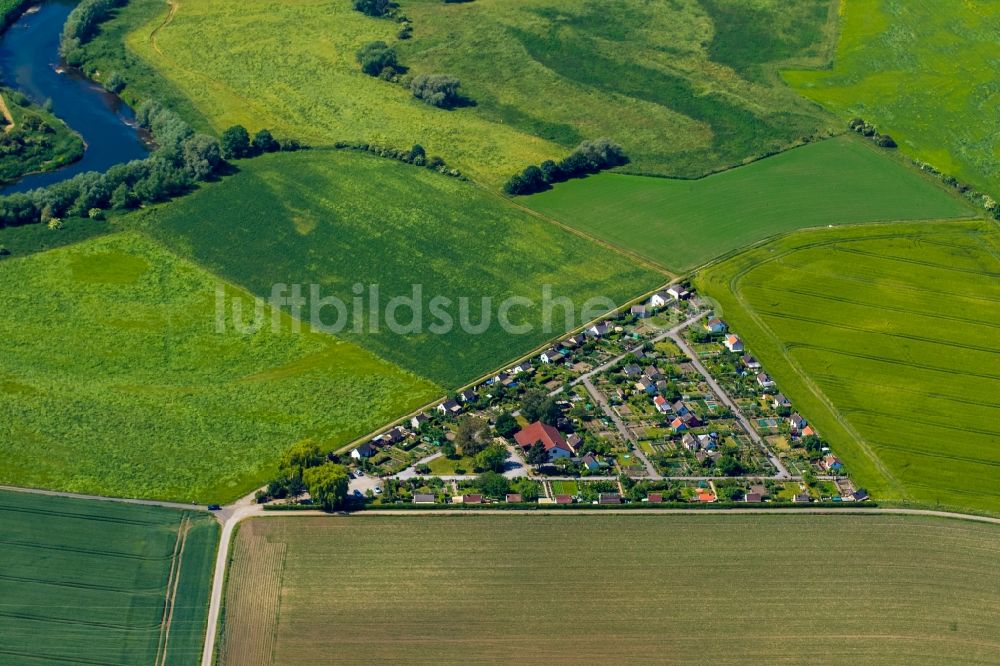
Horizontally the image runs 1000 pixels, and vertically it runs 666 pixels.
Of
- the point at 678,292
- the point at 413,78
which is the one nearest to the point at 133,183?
the point at 413,78

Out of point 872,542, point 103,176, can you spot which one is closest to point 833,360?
point 872,542

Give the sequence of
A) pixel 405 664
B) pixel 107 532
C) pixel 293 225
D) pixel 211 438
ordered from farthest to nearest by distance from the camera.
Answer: pixel 293 225 → pixel 211 438 → pixel 107 532 → pixel 405 664

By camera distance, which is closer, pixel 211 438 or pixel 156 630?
pixel 156 630

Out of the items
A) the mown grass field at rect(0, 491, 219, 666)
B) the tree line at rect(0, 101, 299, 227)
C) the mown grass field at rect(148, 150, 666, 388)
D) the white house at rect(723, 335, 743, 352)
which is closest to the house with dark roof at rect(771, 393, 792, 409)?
the white house at rect(723, 335, 743, 352)

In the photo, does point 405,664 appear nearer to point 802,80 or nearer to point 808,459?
point 808,459

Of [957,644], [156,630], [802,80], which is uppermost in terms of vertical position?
[802,80]

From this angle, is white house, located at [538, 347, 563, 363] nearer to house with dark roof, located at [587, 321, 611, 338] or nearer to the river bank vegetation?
house with dark roof, located at [587, 321, 611, 338]

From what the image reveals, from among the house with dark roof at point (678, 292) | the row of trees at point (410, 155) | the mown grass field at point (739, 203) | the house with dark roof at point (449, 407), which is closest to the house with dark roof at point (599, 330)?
the house with dark roof at point (678, 292)

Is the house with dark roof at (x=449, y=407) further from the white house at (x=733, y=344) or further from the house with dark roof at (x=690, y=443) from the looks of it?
the white house at (x=733, y=344)
